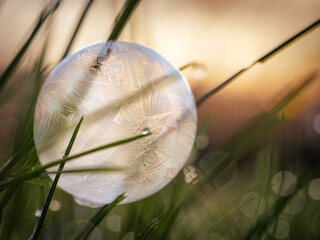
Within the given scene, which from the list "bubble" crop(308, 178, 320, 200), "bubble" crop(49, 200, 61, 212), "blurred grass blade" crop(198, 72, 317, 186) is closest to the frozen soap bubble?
"blurred grass blade" crop(198, 72, 317, 186)

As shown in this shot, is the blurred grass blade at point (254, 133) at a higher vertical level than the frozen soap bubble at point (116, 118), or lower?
lower

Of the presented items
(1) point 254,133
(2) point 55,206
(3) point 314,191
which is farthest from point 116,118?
(3) point 314,191

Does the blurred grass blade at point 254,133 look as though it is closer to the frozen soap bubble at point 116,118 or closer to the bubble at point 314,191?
the frozen soap bubble at point 116,118

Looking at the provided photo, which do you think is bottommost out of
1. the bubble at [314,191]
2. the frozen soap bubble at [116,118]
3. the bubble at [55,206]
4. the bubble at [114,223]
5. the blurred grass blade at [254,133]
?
the bubble at [314,191]

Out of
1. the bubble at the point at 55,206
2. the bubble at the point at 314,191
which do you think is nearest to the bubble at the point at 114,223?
the bubble at the point at 55,206

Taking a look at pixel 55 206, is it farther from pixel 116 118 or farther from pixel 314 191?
pixel 314 191

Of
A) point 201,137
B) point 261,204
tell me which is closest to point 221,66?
point 201,137

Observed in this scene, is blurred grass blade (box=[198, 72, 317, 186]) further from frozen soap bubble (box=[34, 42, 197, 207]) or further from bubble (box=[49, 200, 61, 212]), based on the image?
bubble (box=[49, 200, 61, 212])
